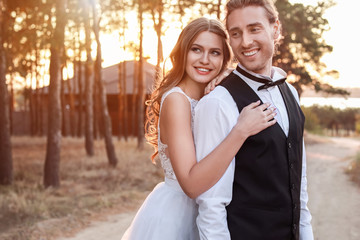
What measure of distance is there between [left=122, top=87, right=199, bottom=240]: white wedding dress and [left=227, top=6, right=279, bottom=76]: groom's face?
519mm

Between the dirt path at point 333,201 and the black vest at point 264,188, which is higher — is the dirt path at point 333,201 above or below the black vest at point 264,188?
below

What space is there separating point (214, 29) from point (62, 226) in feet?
16.9

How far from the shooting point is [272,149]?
6.88 ft

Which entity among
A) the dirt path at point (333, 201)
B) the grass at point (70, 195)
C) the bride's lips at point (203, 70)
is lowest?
the dirt path at point (333, 201)

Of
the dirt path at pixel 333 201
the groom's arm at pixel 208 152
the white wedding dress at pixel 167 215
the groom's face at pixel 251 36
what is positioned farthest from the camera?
the dirt path at pixel 333 201

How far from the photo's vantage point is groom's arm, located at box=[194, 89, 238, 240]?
2045 mm

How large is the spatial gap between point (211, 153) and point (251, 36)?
0.66m

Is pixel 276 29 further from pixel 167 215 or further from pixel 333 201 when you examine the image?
pixel 333 201

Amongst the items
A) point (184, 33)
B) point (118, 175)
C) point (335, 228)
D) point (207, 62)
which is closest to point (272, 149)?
point (207, 62)

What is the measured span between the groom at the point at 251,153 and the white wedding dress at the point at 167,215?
0.47 metres

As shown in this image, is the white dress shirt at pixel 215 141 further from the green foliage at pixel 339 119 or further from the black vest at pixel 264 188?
the green foliage at pixel 339 119

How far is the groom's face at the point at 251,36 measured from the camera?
227cm

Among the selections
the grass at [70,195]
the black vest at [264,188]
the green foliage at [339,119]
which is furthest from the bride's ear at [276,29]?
the green foliage at [339,119]

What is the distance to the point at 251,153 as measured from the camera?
2.11 metres
